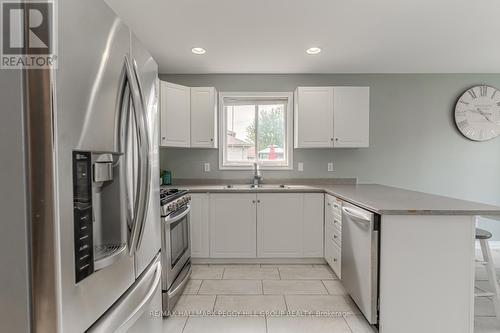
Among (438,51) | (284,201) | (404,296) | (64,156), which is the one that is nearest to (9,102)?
(64,156)

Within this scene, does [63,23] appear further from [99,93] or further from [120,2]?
[120,2]

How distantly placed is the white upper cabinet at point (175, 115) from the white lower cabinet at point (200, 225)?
0.73 m

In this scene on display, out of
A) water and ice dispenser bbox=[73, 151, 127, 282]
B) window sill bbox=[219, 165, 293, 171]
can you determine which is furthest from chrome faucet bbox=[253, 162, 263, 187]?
water and ice dispenser bbox=[73, 151, 127, 282]

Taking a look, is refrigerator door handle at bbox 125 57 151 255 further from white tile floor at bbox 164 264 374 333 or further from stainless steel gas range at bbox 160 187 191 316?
white tile floor at bbox 164 264 374 333

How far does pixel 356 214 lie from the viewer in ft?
6.40

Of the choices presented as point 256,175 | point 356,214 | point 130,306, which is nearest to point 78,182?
point 130,306

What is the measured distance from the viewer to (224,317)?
202cm

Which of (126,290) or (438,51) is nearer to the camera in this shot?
(126,290)

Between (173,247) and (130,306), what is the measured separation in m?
1.24

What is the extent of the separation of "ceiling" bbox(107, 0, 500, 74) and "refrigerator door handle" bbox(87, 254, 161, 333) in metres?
1.94

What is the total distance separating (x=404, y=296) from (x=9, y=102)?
2169mm

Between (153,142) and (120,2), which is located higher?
(120,2)

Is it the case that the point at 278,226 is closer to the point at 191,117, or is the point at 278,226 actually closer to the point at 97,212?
the point at 191,117

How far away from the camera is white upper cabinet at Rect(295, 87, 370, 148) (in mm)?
3178
